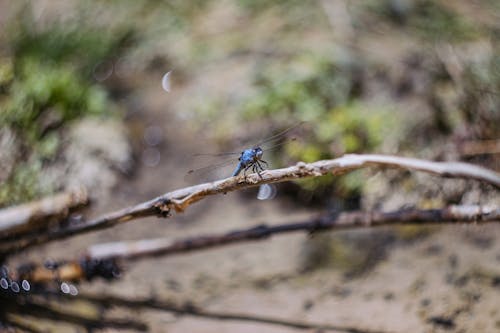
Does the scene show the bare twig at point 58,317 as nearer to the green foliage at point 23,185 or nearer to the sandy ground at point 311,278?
the sandy ground at point 311,278

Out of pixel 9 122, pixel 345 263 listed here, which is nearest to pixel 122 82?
pixel 9 122

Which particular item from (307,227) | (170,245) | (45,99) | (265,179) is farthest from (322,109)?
(45,99)

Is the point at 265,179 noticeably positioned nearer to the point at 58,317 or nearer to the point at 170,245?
the point at 170,245

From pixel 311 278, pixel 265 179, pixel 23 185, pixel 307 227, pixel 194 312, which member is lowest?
pixel 194 312

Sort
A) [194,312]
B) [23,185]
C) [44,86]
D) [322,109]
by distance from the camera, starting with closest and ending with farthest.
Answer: [194,312] < [23,185] < [322,109] < [44,86]

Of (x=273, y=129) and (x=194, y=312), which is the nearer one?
(x=194, y=312)

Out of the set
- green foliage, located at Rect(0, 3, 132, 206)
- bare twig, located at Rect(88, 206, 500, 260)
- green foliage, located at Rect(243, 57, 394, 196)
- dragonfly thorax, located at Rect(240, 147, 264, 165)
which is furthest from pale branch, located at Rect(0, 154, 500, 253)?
green foliage, located at Rect(243, 57, 394, 196)
